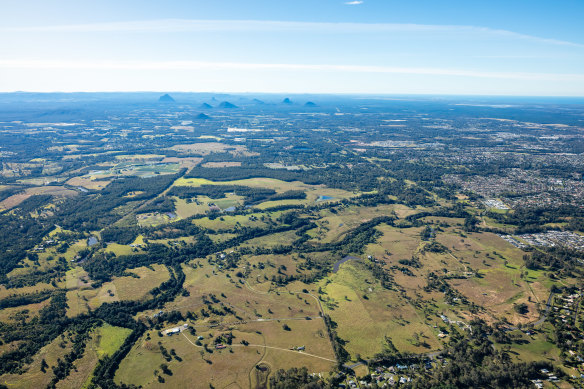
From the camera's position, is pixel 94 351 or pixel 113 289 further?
pixel 113 289

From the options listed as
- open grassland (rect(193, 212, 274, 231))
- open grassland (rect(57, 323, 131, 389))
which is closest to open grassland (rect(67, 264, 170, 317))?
open grassland (rect(57, 323, 131, 389))

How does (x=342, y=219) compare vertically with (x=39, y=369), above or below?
above

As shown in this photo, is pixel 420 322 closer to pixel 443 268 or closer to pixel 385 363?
pixel 385 363

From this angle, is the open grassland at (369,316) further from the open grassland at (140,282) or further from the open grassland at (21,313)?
the open grassland at (21,313)

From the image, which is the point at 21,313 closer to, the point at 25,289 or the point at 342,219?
the point at 25,289

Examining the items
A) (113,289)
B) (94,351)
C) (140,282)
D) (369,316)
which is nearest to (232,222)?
(140,282)

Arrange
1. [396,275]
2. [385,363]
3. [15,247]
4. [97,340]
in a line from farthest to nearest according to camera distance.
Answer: [15,247] → [396,275] → [97,340] → [385,363]

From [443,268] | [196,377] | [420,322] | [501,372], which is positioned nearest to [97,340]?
[196,377]

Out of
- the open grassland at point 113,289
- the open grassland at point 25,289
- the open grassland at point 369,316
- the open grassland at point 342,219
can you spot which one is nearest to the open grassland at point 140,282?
the open grassland at point 113,289

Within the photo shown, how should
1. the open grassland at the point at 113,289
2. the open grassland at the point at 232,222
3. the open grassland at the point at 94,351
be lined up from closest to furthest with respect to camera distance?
the open grassland at the point at 94,351, the open grassland at the point at 113,289, the open grassland at the point at 232,222

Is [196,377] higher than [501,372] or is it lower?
lower

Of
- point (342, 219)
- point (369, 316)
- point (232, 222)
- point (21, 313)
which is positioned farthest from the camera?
point (342, 219)
